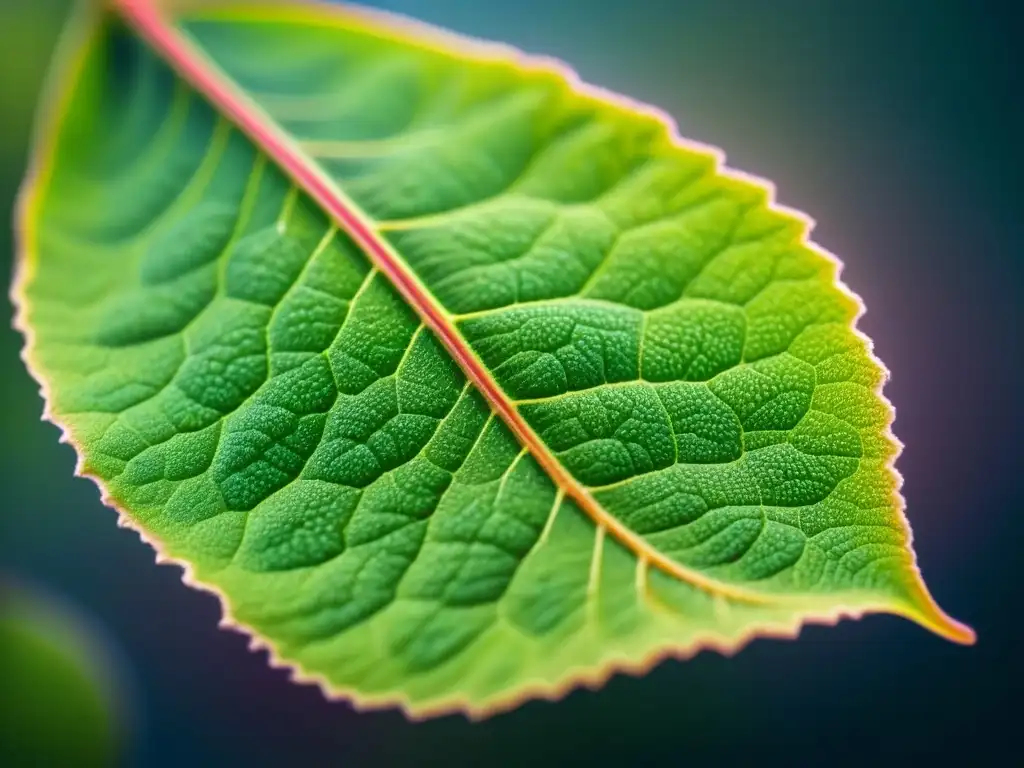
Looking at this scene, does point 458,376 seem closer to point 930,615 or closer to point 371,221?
point 371,221

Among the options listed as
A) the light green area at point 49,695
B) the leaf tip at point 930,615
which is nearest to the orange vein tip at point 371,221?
the leaf tip at point 930,615

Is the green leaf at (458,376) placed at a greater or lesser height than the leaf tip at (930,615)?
greater

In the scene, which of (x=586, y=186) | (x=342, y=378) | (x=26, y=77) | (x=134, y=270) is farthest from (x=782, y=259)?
(x=26, y=77)

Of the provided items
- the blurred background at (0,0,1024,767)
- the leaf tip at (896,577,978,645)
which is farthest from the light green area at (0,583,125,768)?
the leaf tip at (896,577,978,645)

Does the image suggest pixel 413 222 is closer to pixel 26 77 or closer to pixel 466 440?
pixel 466 440

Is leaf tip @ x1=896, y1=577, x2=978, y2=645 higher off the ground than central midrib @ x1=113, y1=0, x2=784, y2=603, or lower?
lower

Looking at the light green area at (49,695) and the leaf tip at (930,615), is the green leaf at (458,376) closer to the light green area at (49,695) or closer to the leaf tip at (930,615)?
the leaf tip at (930,615)

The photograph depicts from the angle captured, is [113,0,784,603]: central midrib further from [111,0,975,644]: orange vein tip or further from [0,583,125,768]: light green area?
[0,583,125,768]: light green area

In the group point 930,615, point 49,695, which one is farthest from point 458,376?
point 49,695
